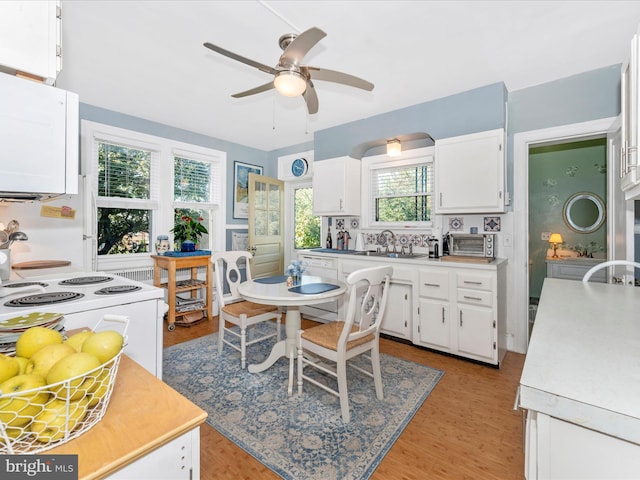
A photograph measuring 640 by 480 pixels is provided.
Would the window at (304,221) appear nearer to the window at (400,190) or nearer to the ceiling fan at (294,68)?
the window at (400,190)

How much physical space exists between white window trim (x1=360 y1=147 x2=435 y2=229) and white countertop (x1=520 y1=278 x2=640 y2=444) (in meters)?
2.41

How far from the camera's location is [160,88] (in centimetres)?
294

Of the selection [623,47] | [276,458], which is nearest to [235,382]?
[276,458]

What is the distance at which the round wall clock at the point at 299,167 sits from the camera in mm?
4719

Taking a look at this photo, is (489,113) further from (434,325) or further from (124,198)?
(124,198)

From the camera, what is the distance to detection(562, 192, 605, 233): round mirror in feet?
14.5

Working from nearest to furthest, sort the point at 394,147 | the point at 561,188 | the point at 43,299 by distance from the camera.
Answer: the point at 43,299 < the point at 394,147 < the point at 561,188

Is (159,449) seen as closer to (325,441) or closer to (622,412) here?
(622,412)

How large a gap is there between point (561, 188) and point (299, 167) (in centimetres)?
419

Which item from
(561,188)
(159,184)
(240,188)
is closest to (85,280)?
(159,184)

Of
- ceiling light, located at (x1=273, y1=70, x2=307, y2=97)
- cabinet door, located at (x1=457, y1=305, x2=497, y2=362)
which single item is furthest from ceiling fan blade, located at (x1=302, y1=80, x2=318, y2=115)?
cabinet door, located at (x1=457, y1=305, x2=497, y2=362)

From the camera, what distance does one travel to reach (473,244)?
3047mm

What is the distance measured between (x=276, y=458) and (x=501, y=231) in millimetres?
2816

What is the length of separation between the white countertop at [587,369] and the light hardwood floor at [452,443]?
935mm
